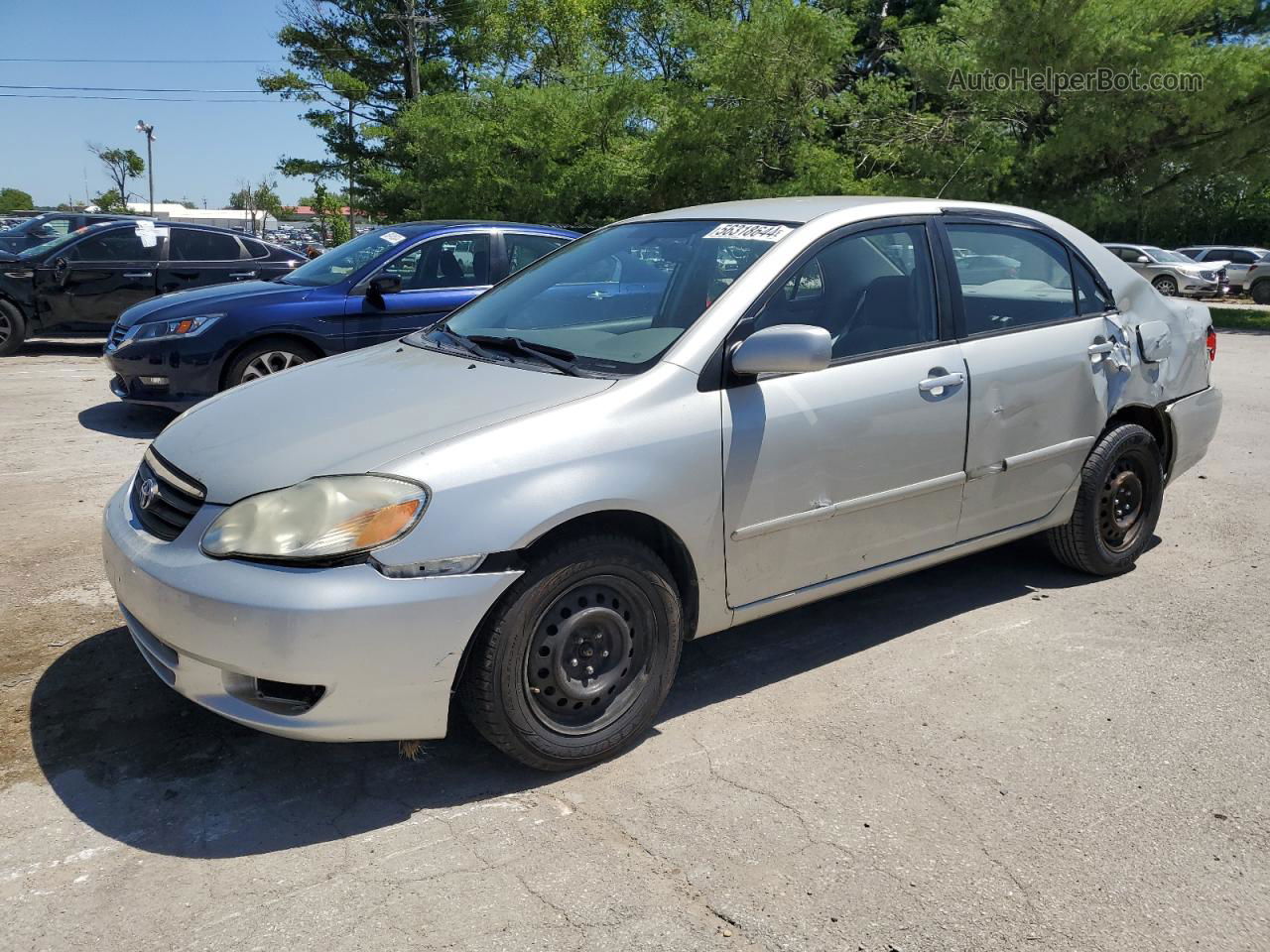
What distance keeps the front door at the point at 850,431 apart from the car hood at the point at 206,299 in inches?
206

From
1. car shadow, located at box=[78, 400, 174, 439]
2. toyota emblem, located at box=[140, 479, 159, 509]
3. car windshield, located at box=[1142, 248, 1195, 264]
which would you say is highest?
car windshield, located at box=[1142, 248, 1195, 264]

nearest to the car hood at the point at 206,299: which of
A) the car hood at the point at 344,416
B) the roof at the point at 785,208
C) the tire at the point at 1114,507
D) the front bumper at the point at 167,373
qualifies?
the front bumper at the point at 167,373

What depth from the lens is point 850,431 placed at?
3.68m

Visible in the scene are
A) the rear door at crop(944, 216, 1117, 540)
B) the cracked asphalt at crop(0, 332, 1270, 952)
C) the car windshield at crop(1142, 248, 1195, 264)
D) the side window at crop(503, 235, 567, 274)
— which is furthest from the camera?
the car windshield at crop(1142, 248, 1195, 264)

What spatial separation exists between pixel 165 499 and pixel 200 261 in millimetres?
9901

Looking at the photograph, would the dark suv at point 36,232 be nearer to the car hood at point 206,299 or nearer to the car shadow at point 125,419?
the car shadow at point 125,419

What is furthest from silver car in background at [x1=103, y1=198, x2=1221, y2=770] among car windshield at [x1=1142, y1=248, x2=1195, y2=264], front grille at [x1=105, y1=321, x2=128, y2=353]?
car windshield at [x1=1142, y1=248, x2=1195, y2=264]

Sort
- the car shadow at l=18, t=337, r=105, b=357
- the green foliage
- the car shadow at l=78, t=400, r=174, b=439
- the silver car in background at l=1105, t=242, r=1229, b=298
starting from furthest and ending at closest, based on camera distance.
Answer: the silver car in background at l=1105, t=242, r=1229, b=298, the green foliage, the car shadow at l=18, t=337, r=105, b=357, the car shadow at l=78, t=400, r=174, b=439

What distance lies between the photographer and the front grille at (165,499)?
3.13 meters

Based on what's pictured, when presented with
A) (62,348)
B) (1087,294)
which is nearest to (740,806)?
(1087,294)

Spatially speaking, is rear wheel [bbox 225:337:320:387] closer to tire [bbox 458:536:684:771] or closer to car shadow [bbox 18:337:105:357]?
tire [bbox 458:536:684:771]

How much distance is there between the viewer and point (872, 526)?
3.84 metres

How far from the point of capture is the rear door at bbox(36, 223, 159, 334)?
1171 cm

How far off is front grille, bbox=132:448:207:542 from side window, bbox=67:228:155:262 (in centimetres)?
959
